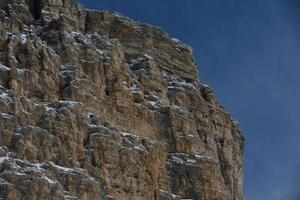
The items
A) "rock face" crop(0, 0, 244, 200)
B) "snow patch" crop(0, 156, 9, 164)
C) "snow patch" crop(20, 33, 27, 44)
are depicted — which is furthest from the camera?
"snow patch" crop(20, 33, 27, 44)

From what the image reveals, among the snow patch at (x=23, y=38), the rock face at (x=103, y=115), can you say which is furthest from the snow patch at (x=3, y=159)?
the snow patch at (x=23, y=38)

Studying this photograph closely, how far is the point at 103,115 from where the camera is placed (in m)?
127

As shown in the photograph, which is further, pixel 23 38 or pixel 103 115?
pixel 23 38

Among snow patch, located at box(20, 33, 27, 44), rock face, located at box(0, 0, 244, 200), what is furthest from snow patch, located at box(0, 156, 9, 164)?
snow patch, located at box(20, 33, 27, 44)

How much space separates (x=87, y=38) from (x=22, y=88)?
1850 centimetres

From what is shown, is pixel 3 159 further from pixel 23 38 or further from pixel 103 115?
pixel 23 38

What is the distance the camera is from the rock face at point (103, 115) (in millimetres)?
111375

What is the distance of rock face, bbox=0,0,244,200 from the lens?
111375mm

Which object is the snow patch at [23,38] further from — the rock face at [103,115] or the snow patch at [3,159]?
the snow patch at [3,159]

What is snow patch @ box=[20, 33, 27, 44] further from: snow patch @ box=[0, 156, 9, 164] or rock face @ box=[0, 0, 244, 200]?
snow patch @ box=[0, 156, 9, 164]

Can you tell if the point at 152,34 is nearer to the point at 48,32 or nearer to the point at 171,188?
the point at 48,32

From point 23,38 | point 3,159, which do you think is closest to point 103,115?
point 23,38

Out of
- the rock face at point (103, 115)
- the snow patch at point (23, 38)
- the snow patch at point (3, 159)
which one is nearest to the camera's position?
the snow patch at point (3, 159)

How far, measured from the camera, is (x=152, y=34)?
152 metres
